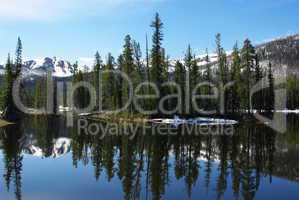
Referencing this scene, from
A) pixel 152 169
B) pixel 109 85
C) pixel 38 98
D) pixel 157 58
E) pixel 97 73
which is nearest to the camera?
pixel 152 169

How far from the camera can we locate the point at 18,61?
336 ft

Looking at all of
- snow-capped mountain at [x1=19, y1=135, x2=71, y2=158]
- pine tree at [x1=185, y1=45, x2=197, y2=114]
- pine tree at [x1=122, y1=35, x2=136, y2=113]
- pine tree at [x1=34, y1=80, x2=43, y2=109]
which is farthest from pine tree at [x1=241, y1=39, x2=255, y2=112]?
pine tree at [x1=34, y1=80, x2=43, y2=109]

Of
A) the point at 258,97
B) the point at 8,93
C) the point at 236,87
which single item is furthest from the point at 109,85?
the point at 258,97

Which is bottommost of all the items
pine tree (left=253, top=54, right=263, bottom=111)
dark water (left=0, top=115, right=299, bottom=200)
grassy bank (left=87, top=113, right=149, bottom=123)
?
dark water (left=0, top=115, right=299, bottom=200)

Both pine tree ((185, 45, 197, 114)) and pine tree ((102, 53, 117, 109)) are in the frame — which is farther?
pine tree ((102, 53, 117, 109))

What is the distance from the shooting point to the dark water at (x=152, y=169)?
24688 millimetres

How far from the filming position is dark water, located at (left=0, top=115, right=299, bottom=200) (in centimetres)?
2469

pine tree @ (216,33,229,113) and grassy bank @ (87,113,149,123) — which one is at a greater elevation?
pine tree @ (216,33,229,113)

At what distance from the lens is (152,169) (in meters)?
32.0

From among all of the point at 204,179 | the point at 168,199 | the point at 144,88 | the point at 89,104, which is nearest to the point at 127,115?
the point at 144,88

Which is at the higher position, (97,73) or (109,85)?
(97,73)

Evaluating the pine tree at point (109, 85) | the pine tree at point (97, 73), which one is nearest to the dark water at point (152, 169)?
the pine tree at point (109, 85)

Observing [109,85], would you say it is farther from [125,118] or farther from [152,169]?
Answer: [152,169]

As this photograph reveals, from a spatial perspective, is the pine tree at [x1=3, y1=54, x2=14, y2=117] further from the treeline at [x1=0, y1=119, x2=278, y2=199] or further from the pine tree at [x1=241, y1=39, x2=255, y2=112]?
the pine tree at [x1=241, y1=39, x2=255, y2=112]
